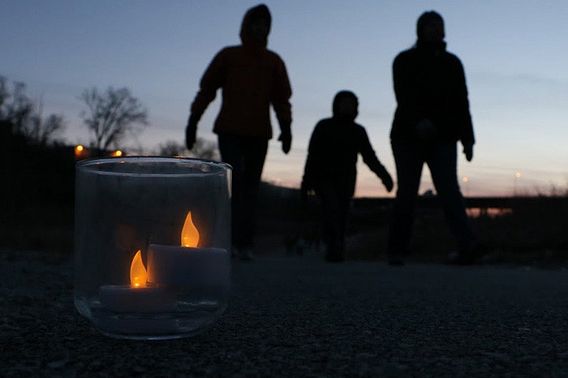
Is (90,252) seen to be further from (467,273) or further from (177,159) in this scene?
(467,273)

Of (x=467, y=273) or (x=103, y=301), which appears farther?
(x=467, y=273)

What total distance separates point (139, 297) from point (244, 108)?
407 cm

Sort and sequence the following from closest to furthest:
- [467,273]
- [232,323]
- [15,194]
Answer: [232,323], [467,273], [15,194]

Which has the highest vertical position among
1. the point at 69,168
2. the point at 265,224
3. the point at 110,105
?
the point at 110,105

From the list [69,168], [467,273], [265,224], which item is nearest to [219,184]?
[467,273]

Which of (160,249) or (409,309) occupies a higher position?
(160,249)

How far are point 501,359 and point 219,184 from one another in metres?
0.67

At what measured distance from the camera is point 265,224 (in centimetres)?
2603

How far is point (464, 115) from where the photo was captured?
16.6 feet

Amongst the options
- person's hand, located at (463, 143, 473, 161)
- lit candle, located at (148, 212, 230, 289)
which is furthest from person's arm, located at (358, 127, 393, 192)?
lit candle, located at (148, 212, 230, 289)

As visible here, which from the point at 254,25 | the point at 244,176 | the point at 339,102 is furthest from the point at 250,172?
the point at 339,102

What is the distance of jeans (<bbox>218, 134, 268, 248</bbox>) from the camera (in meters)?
5.20

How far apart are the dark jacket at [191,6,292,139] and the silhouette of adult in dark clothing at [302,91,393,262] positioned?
1.14 m

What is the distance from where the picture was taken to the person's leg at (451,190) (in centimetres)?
491
